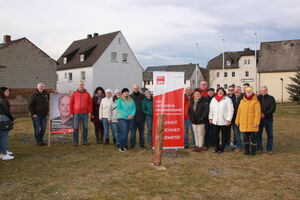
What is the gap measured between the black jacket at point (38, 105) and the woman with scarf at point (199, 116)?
185 inches

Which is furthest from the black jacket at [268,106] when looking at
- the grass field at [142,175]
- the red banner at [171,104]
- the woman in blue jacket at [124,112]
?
the woman in blue jacket at [124,112]

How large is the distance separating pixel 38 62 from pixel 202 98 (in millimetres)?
21976

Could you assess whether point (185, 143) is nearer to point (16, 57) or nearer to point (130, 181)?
point (130, 181)

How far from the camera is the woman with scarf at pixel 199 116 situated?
834cm

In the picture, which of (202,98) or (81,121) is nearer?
(202,98)

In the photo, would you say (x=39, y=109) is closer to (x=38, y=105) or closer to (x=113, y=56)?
(x=38, y=105)

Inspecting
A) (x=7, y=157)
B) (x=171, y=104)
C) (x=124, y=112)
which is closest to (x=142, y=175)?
(x=124, y=112)

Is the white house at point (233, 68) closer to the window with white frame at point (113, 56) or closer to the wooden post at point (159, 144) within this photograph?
the window with white frame at point (113, 56)

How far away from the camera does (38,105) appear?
9148mm

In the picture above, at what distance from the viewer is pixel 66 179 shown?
5637 millimetres

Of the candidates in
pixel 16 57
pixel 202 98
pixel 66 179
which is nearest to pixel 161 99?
pixel 202 98

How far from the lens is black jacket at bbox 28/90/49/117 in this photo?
A: 9080mm

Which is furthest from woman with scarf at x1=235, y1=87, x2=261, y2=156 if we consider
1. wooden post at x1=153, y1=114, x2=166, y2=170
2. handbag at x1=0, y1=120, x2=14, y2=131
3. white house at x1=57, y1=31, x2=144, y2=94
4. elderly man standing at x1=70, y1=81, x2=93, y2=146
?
white house at x1=57, y1=31, x2=144, y2=94

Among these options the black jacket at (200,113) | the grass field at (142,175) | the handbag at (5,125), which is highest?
the black jacket at (200,113)
